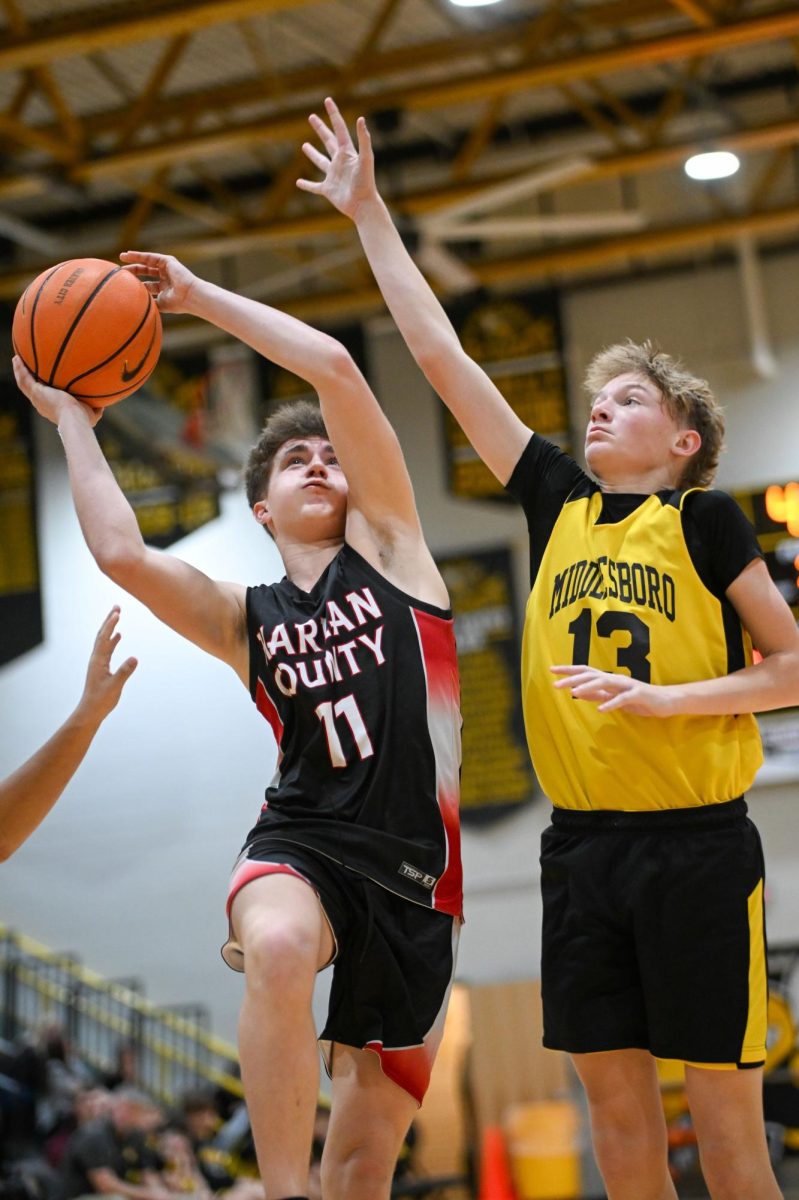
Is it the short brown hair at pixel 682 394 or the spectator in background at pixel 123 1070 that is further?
the spectator in background at pixel 123 1070

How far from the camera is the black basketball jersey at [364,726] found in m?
3.54

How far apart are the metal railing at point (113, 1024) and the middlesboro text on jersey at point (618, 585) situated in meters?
12.6

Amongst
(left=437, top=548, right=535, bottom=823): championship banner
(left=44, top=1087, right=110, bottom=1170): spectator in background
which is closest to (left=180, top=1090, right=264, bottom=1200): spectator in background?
(left=44, top=1087, right=110, bottom=1170): spectator in background

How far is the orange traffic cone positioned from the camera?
36.4ft

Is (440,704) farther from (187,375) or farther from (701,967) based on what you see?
(187,375)

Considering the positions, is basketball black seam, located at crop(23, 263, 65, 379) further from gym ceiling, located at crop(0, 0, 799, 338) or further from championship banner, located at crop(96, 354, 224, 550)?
championship banner, located at crop(96, 354, 224, 550)

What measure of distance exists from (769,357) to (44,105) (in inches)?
298

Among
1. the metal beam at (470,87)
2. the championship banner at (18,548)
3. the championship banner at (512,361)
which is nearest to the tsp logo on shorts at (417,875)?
the metal beam at (470,87)

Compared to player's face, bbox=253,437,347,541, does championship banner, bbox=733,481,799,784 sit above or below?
above

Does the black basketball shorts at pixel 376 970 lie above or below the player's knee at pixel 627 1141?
above

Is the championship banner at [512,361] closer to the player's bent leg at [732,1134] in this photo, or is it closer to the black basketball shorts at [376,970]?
the black basketball shorts at [376,970]

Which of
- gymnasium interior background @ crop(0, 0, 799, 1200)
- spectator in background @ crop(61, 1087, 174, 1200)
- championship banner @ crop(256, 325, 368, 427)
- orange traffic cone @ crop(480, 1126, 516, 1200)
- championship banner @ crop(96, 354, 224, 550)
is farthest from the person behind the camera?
championship banner @ crop(256, 325, 368, 427)

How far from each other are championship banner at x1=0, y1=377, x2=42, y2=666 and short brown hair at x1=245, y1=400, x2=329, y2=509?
13.0m

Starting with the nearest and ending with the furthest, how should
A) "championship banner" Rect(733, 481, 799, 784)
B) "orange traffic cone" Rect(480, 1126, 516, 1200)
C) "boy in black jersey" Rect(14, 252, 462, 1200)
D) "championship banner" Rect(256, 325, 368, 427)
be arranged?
"boy in black jersey" Rect(14, 252, 462, 1200) < "orange traffic cone" Rect(480, 1126, 516, 1200) < "championship banner" Rect(733, 481, 799, 784) < "championship banner" Rect(256, 325, 368, 427)
